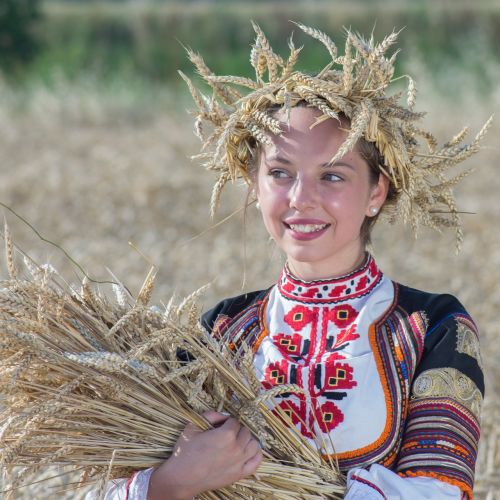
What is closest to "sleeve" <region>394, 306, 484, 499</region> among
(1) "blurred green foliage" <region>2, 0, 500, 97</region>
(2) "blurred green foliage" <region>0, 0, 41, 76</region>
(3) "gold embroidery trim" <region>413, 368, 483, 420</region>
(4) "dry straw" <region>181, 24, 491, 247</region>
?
(3) "gold embroidery trim" <region>413, 368, 483, 420</region>

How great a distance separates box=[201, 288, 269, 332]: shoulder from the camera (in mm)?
2619

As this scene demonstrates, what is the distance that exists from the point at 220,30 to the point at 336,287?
57.1 feet

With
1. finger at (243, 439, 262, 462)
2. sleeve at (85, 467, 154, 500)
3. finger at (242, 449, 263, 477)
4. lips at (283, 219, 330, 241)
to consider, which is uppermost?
lips at (283, 219, 330, 241)

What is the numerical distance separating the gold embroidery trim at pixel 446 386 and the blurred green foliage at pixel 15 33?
10258mm

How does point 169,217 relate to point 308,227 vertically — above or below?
above

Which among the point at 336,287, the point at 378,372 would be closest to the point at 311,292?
the point at 336,287

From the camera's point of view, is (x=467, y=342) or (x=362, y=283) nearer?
(x=467, y=342)

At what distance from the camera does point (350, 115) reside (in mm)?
2342

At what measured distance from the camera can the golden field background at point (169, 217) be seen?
592cm

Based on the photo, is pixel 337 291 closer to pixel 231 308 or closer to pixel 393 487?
pixel 231 308

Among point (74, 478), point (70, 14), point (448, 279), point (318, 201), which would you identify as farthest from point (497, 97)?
point (70, 14)

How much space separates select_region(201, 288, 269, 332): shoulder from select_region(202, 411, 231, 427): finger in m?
0.41

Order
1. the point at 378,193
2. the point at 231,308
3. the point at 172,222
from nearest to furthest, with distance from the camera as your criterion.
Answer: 1. the point at 378,193
2. the point at 231,308
3. the point at 172,222

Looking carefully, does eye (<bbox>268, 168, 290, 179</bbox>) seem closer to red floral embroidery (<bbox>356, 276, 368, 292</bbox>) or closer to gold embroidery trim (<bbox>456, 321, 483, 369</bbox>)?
red floral embroidery (<bbox>356, 276, 368, 292</bbox>)
